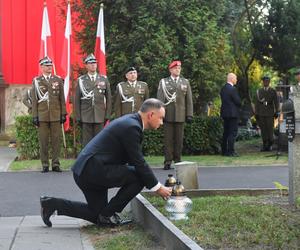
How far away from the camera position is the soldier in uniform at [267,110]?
15.8m

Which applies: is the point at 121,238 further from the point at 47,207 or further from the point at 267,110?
the point at 267,110

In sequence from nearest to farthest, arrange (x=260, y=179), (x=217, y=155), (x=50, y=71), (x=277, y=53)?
1. (x=260, y=179)
2. (x=50, y=71)
3. (x=217, y=155)
4. (x=277, y=53)

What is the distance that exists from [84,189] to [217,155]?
7944 mm

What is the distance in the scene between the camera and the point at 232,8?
61.4 ft

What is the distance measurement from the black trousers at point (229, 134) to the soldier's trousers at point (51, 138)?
3.98 metres

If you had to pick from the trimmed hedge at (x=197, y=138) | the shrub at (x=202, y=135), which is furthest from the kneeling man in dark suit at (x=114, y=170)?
the shrub at (x=202, y=135)

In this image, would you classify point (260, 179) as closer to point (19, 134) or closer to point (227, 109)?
point (227, 109)

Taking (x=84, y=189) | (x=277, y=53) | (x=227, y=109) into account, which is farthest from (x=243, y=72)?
(x=84, y=189)

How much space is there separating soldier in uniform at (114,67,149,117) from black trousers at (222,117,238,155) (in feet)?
8.69

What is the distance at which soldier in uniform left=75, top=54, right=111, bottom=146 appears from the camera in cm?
1222

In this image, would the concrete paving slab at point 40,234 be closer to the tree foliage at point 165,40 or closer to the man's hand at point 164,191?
the man's hand at point 164,191

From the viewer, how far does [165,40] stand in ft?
45.9

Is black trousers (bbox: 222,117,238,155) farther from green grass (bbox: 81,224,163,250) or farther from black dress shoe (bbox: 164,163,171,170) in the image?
green grass (bbox: 81,224,163,250)

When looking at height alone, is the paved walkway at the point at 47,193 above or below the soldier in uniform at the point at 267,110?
below
